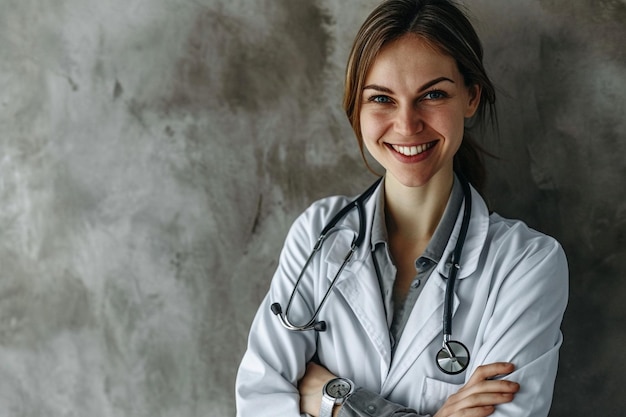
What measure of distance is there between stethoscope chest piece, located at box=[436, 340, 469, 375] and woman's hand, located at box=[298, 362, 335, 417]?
0.28 meters

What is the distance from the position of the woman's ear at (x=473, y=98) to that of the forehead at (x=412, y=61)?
0.09m

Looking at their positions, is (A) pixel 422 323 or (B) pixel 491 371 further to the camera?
(A) pixel 422 323

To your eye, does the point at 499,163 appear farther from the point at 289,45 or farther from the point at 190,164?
the point at 190,164

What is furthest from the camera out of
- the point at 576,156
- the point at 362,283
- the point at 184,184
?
the point at 184,184

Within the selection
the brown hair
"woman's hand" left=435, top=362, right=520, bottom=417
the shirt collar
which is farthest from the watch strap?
the brown hair

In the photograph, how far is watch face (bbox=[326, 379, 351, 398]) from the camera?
1700mm

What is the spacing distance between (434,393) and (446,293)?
0.73 ft

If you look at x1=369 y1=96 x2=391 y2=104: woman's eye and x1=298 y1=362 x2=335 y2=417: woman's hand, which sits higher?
x1=369 y1=96 x2=391 y2=104: woman's eye

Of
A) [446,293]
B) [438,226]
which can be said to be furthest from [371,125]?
[446,293]

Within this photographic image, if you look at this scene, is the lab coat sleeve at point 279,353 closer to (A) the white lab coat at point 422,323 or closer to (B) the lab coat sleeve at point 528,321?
(A) the white lab coat at point 422,323

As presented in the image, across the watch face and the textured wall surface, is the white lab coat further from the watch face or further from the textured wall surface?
the textured wall surface

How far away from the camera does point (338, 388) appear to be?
1.72m

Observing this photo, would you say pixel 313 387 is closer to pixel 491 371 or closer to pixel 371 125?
pixel 491 371

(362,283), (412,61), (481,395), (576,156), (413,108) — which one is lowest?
(481,395)
